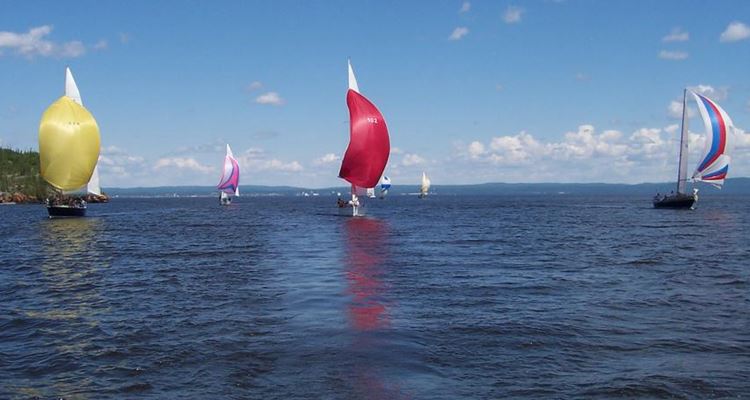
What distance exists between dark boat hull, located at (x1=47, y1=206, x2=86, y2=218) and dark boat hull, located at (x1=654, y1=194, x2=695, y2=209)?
72782mm

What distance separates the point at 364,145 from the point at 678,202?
50081mm

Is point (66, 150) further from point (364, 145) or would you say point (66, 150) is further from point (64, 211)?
point (364, 145)

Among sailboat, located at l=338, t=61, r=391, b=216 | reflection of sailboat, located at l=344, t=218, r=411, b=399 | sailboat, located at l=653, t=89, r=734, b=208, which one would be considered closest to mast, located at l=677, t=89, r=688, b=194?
sailboat, located at l=653, t=89, r=734, b=208

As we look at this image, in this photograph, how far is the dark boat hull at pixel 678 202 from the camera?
83.6 m

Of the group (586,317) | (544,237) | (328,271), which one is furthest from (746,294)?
(544,237)

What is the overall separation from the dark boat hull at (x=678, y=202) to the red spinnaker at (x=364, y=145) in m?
45.6

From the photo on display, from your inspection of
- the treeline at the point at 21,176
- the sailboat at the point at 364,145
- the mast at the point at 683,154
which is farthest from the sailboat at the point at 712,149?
the treeline at the point at 21,176

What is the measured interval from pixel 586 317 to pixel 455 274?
30.9ft

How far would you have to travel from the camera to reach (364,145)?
58188 millimetres

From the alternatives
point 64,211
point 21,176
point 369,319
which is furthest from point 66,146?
point 21,176

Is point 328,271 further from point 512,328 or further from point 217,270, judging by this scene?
point 512,328

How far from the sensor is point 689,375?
41.5 feet

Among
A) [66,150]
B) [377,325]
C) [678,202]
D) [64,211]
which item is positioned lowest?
[377,325]

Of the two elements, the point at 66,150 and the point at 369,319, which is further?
the point at 66,150
